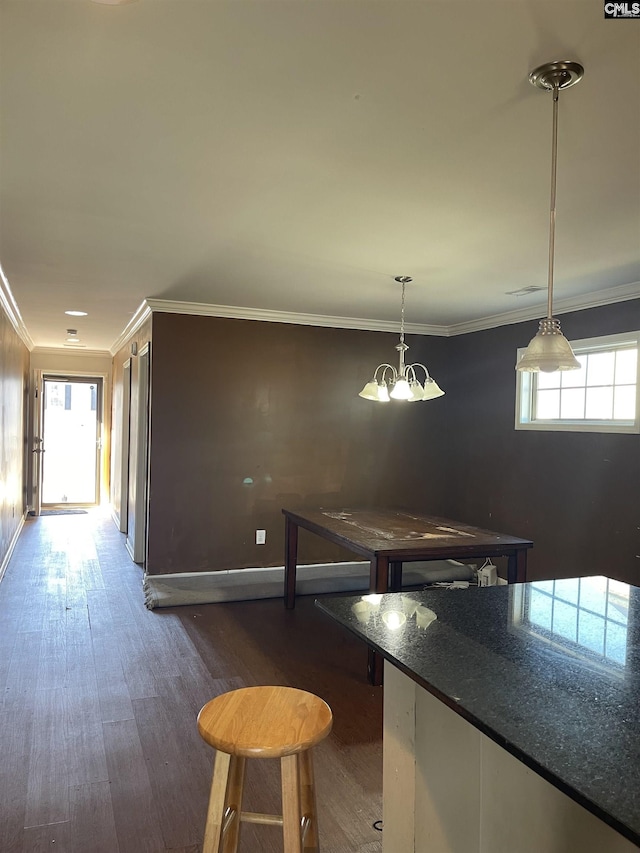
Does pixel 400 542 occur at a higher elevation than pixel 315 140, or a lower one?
lower

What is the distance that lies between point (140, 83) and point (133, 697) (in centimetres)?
269

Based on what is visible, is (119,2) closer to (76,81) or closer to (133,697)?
(76,81)

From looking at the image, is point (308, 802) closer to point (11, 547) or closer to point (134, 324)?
point (134, 324)

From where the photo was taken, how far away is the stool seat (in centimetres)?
139

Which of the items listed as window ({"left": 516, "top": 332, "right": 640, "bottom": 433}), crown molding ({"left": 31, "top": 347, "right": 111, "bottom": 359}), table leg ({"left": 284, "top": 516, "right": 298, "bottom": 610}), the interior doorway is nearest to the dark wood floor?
table leg ({"left": 284, "top": 516, "right": 298, "bottom": 610})

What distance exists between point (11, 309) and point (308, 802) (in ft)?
16.3

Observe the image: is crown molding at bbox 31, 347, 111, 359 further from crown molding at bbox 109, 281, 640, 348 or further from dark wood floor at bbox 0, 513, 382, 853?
dark wood floor at bbox 0, 513, 382, 853

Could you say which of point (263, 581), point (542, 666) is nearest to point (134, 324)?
point (263, 581)

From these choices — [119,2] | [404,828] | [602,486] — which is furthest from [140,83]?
[602,486]

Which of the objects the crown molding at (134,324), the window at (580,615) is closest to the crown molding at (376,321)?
the crown molding at (134,324)

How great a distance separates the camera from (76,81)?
173 centimetres

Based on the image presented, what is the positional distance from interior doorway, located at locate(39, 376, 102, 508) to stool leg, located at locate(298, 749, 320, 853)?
27.6ft

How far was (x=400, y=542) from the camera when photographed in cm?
336

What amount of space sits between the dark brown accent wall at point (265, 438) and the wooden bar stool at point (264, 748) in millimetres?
3513
